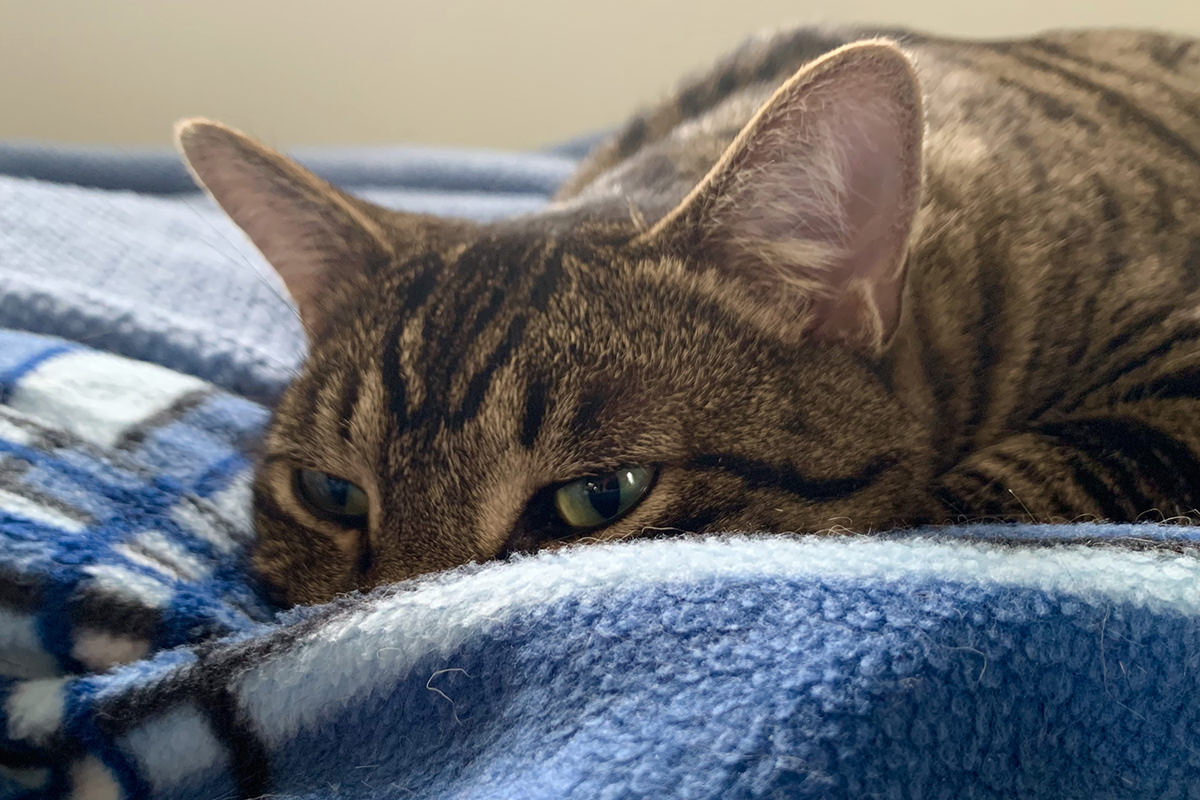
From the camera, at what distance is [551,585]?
0.56 metres

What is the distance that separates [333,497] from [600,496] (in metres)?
0.28

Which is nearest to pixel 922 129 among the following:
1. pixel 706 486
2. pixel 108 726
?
pixel 706 486

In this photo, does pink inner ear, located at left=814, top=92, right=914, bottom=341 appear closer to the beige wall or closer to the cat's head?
the cat's head

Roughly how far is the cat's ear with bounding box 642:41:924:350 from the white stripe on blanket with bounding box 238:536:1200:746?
31cm

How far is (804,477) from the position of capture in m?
0.77

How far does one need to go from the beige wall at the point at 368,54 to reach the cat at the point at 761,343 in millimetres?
1673

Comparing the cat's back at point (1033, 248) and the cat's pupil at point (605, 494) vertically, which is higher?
the cat's back at point (1033, 248)

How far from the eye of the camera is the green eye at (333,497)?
0.85m

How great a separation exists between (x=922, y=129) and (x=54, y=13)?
2627mm

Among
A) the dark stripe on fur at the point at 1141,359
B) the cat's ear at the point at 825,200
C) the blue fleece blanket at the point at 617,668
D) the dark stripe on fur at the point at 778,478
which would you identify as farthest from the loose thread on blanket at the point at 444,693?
the dark stripe on fur at the point at 1141,359

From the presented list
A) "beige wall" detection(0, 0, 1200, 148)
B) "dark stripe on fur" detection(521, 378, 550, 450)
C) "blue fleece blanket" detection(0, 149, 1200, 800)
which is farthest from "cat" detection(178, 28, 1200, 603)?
"beige wall" detection(0, 0, 1200, 148)

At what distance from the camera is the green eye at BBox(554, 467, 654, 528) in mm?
748

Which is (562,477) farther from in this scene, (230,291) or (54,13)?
(54,13)

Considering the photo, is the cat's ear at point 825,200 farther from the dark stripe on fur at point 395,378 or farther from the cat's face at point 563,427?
the dark stripe on fur at point 395,378
